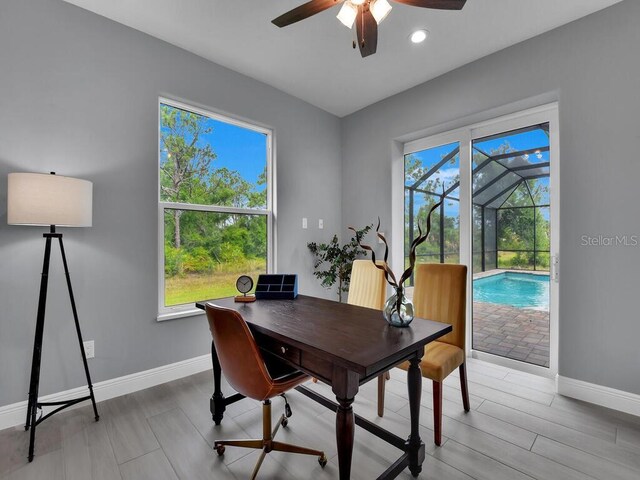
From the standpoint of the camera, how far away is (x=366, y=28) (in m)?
1.71

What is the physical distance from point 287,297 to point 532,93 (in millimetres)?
2587

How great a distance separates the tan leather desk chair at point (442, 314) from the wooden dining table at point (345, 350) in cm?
30

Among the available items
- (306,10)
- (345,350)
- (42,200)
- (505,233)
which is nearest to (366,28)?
(306,10)

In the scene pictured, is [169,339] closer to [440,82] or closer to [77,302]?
[77,302]

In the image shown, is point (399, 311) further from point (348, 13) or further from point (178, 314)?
point (178, 314)

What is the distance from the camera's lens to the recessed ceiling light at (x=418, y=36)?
2.50 metres

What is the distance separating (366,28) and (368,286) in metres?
1.75

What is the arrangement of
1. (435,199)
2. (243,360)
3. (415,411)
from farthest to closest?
(435,199), (415,411), (243,360)

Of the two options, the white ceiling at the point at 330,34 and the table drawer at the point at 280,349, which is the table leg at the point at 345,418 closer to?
the table drawer at the point at 280,349

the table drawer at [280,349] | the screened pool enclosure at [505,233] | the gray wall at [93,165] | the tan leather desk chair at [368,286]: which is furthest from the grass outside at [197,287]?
the screened pool enclosure at [505,233]

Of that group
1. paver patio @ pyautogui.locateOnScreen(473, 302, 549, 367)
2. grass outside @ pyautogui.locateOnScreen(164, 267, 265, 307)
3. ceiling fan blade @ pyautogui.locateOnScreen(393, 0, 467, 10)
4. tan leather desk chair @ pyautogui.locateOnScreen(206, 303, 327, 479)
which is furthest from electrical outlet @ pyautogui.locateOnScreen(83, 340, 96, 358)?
paver patio @ pyautogui.locateOnScreen(473, 302, 549, 367)

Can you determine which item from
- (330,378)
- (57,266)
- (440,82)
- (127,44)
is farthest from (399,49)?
(57,266)

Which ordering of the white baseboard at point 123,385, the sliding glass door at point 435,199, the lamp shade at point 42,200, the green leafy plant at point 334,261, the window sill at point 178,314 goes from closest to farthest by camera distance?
the lamp shade at point 42,200 → the white baseboard at point 123,385 → the window sill at point 178,314 → the sliding glass door at point 435,199 → the green leafy plant at point 334,261

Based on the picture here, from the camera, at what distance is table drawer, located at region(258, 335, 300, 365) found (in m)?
1.47
